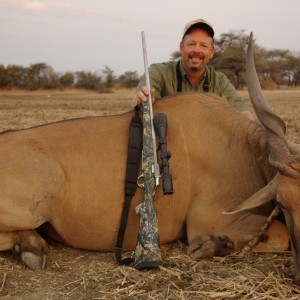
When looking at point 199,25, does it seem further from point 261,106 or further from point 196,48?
point 261,106

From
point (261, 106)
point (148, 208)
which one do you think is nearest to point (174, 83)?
point (261, 106)

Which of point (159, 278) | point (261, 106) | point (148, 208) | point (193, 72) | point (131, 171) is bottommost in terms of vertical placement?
point (159, 278)

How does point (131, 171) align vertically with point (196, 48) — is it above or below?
below

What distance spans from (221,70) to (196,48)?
39712 mm

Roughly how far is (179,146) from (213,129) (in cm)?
34

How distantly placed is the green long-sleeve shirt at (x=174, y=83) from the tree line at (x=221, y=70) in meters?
33.5

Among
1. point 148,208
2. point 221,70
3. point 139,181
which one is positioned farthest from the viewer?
point 221,70

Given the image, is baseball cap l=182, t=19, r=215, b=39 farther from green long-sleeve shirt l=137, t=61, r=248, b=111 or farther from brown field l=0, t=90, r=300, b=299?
brown field l=0, t=90, r=300, b=299

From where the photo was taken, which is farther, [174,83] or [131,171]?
[174,83]

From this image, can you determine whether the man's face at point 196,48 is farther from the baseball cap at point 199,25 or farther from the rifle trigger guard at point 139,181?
the rifle trigger guard at point 139,181

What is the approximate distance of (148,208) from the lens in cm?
368

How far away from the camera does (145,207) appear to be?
368 cm

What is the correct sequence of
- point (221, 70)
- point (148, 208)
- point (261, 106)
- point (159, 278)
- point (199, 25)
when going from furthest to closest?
point (221, 70), point (199, 25), point (148, 208), point (261, 106), point (159, 278)

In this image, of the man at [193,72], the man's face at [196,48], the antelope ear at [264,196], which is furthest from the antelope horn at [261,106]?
the man's face at [196,48]
